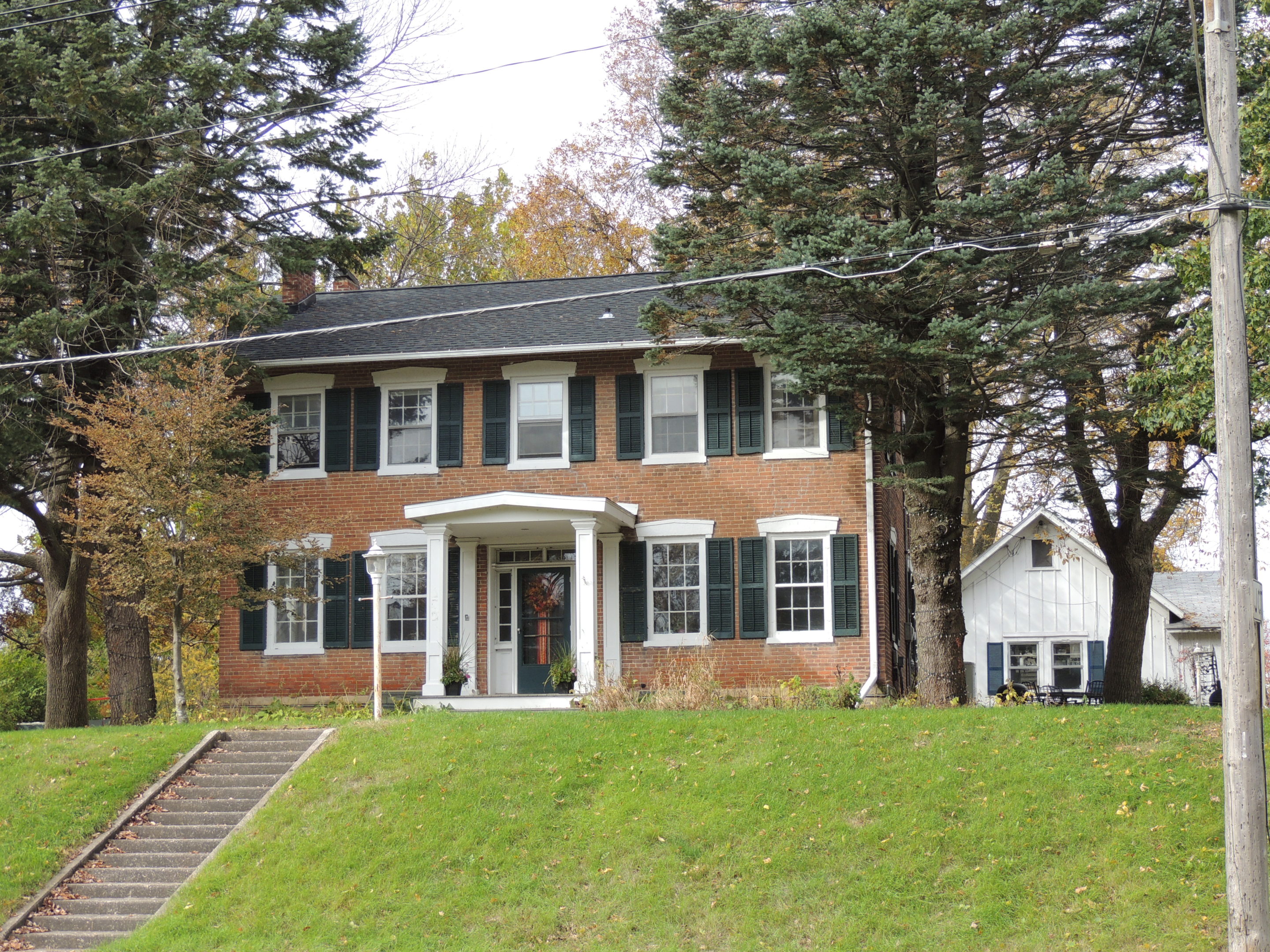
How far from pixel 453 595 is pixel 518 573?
3.74 feet

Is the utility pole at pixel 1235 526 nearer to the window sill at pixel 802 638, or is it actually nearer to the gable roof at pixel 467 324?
the window sill at pixel 802 638

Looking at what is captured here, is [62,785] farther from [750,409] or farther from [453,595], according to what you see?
[750,409]

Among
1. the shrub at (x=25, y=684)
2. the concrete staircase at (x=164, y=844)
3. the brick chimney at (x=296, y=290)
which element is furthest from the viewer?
the brick chimney at (x=296, y=290)

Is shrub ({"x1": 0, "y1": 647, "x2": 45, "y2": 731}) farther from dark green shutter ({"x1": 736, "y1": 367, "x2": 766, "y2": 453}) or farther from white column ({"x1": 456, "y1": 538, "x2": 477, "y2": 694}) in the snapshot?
dark green shutter ({"x1": 736, "y1": 367, "x2": 766, "y2": 453})

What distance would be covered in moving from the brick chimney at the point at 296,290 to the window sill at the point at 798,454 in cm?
940

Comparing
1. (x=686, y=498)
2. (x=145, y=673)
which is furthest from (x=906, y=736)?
(x=145, y=673)

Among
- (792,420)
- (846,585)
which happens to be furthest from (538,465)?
(846,585)

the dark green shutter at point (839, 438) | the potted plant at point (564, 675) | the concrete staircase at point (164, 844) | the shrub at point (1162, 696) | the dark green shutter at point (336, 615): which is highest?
the dark green shutter at point (839, 438)

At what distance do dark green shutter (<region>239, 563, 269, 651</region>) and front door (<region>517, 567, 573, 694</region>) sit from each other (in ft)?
14.0

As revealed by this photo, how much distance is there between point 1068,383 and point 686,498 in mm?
6101

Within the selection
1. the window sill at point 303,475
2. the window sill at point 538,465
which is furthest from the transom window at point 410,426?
the window sill at point 538,465

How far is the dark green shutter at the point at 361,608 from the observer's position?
2030cm

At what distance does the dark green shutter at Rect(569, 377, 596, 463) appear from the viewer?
2005cm

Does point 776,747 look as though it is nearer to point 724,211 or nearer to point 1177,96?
point 724,211
